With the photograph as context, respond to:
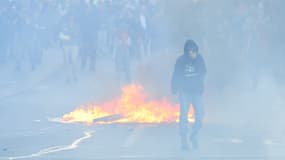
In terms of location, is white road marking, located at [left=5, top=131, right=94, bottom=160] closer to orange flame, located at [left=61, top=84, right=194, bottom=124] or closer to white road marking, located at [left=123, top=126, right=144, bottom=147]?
white road marking, located at [left=123, top=126, right=144, bottom=147]

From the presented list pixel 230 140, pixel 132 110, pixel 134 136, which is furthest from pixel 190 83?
pixel 132 110

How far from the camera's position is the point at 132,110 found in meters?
17.1

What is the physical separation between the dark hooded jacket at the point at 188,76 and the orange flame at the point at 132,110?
298 cm

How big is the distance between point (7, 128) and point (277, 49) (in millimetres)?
7645

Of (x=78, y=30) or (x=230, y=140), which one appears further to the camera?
(x=78, y=30)

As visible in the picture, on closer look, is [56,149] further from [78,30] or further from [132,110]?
[78,30]

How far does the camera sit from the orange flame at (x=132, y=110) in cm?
1667

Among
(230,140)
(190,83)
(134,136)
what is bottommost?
(230,140)

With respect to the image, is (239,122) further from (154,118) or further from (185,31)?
(185,31)

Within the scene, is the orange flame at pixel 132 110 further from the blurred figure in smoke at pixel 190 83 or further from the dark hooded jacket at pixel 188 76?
the dark hooded jacket at pixel 188 76

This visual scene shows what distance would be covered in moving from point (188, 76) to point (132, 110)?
393 cm

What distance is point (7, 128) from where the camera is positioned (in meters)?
16.3

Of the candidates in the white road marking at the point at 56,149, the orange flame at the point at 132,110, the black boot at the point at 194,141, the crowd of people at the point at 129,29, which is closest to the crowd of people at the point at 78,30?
the crowd of people at the point at 129,29

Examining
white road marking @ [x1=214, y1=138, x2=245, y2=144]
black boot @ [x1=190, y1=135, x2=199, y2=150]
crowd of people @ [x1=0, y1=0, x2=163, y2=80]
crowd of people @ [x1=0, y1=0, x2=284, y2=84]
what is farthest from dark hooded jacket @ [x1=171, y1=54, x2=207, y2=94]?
crowd of people @ [x1=0, y1=0, x2=163, y2=80]
